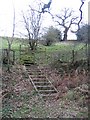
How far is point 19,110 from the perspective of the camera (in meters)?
2.85

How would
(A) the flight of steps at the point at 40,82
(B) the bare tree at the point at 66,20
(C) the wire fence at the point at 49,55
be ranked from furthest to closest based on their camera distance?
(C) the wire fence at the point at 49,55 < (B) the bare tree at the point at 66,20 < (A) the flight of steps at the point at 40,82

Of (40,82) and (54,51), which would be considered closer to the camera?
(40,82)

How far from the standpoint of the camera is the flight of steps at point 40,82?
3528mm

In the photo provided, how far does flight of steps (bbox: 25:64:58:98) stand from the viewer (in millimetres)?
3528

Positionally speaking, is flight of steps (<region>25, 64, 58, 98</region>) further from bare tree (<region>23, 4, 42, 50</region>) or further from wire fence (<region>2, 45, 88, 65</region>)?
bare tree (<region>23, 4, 42, 50</region>)

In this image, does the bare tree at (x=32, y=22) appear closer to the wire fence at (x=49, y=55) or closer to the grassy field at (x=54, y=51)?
the grassy field at (x=54, y=51)

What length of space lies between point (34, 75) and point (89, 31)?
131cm

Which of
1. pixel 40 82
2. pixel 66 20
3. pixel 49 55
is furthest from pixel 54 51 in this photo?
pixel 40 82

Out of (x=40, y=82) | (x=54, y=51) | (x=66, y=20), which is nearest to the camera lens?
(x=40, y=82)

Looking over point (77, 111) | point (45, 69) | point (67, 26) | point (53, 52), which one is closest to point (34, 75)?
point (45, 69)

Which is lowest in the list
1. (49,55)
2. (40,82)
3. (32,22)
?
(40,82)

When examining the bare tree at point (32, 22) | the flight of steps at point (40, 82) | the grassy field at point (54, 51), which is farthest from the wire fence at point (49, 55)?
the bare tree at point (32, 22)

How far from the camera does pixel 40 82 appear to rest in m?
3.88

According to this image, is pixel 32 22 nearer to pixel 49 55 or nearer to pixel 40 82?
pixel 49 55
